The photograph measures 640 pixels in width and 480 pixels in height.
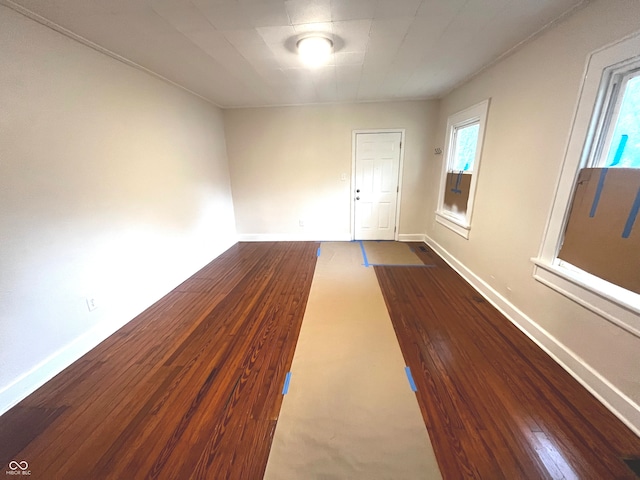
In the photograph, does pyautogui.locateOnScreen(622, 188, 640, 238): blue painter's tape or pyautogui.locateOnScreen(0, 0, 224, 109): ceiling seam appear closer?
pyautogui.locateOnScreen(622, 188, 640, 238): blue painter's tape

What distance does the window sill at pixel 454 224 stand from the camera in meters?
3.21

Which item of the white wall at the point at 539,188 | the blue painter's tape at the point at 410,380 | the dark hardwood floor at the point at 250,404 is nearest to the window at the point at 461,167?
the white wall at the point at 539,188

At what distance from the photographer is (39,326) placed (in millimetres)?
1741

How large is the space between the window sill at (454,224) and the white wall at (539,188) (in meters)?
0.15

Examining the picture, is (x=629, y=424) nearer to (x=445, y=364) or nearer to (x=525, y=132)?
(x=445, y=364)

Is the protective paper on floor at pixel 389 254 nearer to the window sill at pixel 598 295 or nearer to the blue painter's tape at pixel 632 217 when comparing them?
the window sill at pixel 598 295

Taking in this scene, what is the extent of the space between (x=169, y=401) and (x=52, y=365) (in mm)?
1022

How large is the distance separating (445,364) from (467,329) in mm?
562

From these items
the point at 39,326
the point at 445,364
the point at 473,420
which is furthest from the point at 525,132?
the point at 39,326

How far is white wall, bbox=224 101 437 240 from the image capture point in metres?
4.27

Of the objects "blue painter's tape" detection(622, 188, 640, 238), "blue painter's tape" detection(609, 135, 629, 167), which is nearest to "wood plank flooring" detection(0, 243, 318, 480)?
"blue painter's tape" detection(622, 188, 640, 238)

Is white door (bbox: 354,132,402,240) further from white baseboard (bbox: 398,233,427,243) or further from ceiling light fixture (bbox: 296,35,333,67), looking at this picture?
ceiling light fixture (bbox: 296,35,333,67)

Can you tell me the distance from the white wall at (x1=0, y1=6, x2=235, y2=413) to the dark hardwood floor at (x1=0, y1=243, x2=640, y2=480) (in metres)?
0.29

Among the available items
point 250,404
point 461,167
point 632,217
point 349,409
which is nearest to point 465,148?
point 461,167
